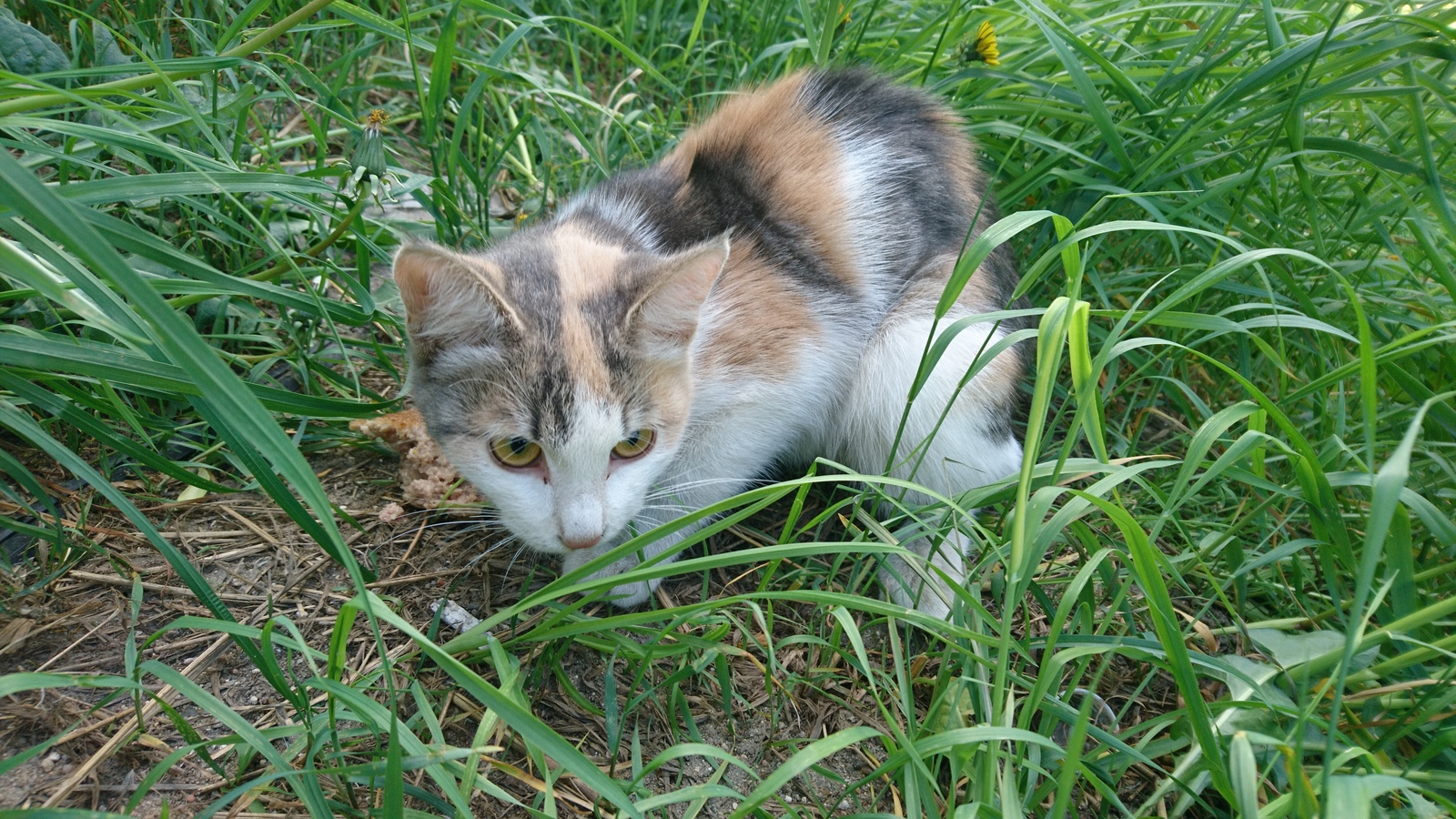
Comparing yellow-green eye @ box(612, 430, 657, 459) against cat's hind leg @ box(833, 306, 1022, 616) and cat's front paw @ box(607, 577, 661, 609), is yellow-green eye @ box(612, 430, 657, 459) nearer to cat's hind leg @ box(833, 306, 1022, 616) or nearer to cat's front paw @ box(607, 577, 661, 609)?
cat's front paw @ box(607, 577, 661, 609)

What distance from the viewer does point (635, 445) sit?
1.87 m

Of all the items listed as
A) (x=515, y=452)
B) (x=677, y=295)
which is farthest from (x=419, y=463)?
(x=677, y=295)

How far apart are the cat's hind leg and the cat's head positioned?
21.8 inches

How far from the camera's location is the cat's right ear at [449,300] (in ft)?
5.25

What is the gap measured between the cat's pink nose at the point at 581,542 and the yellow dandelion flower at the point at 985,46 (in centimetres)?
168

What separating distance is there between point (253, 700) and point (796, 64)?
2.42 m

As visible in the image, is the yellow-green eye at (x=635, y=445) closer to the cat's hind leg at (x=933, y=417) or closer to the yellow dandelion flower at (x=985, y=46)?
the cat's hind leg at (x=933, y=417)

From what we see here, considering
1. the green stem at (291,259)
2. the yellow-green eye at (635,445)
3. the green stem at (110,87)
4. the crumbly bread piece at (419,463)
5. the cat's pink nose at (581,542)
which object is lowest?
the crumbly bread piece at (419,463)

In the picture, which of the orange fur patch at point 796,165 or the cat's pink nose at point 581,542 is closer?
the cat's pink nose at point 581,542

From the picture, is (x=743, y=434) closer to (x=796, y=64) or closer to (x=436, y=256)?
(x=436, y=256)

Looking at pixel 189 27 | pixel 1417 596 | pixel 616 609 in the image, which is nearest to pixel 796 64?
pixel 189 27

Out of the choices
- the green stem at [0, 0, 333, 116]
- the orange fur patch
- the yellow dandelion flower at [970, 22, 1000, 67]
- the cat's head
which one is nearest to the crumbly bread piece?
the cat's head

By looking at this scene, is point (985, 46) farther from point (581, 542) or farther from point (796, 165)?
point (581, 542)

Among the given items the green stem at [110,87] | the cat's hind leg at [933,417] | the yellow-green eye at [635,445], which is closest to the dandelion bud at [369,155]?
the green stem at [110,87]
